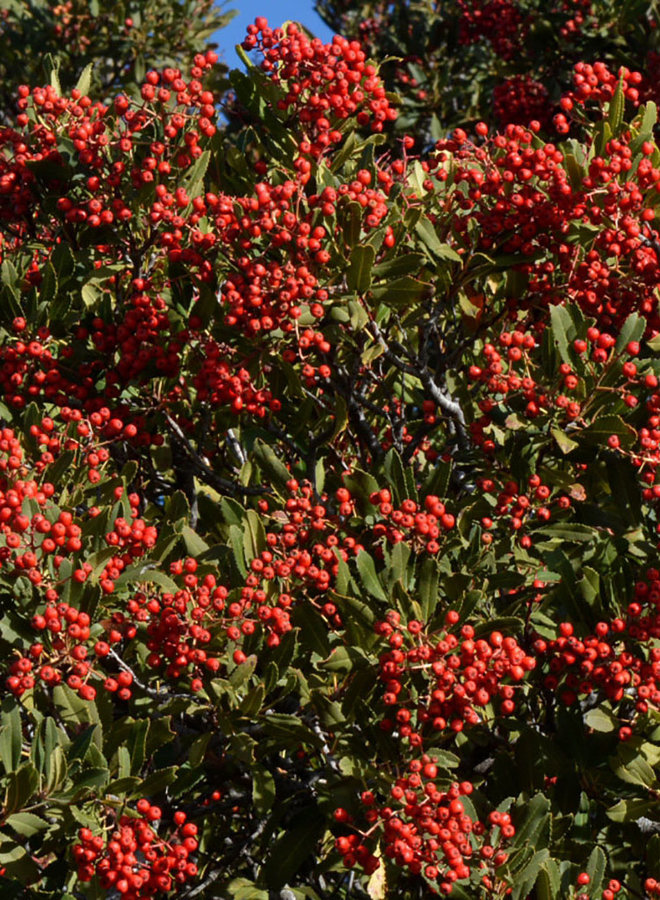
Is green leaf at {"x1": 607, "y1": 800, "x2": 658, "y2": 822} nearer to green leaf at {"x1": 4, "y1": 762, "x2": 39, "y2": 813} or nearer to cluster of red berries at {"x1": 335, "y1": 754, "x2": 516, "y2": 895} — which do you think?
cluster of red berries at {"x1": 335, "y1": 754, "x2": 516, "y2": 895}

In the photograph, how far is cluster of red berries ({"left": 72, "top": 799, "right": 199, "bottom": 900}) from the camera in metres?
4.01

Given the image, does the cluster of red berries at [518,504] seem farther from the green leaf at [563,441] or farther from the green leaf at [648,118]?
the green leaf at [648,118]

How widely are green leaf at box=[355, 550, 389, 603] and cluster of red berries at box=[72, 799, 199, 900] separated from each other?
48.1 inches

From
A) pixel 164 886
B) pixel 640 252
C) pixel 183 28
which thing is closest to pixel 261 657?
pixel 164 886

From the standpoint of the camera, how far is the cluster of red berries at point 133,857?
13.2 feet

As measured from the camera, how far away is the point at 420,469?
20.0ft

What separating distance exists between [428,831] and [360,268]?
2402 mm

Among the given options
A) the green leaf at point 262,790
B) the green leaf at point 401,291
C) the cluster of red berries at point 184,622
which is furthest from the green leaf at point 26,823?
the green leaf at point 401,291

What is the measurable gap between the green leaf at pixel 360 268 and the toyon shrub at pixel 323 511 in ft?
0.05

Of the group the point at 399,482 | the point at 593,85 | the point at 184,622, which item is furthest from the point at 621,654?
the point at 593,85

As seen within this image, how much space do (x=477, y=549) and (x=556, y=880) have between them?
4.62 ft

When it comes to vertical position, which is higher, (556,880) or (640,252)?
(640,252)

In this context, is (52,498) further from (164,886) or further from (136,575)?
(164,886)

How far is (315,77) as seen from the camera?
16.3 ft
